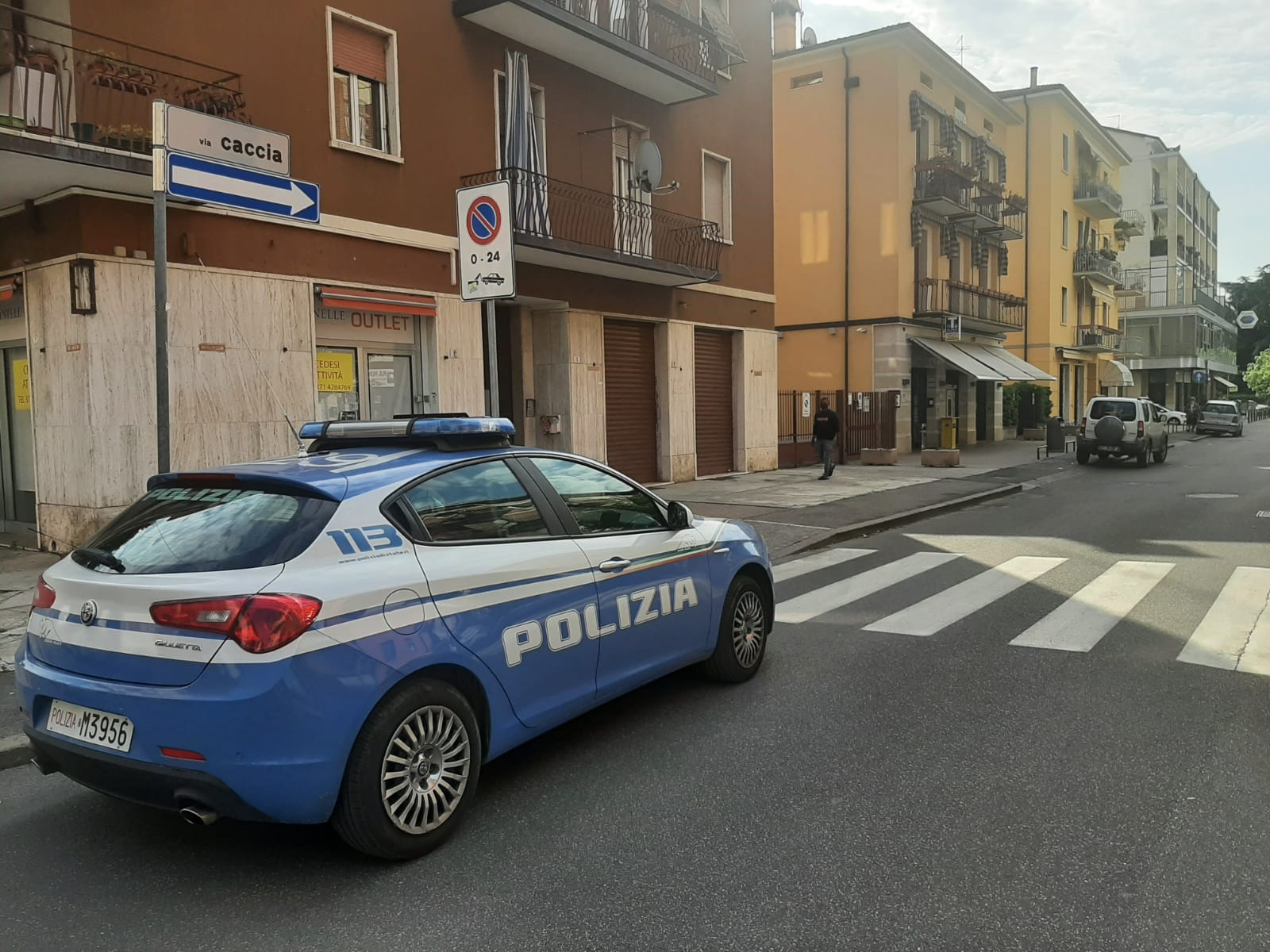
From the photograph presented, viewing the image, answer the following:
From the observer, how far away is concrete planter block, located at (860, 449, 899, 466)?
23.3 meters

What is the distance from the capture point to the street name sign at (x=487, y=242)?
653 cm

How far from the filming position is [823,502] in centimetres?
1475

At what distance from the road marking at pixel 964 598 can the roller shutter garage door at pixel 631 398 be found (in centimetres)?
814

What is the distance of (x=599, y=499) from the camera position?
15.5ft

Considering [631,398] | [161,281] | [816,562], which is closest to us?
[161,281]

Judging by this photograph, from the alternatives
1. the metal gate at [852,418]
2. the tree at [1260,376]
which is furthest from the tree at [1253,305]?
the metal gate at [852,418]

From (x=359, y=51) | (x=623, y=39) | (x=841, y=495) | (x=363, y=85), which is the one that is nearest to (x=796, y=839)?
(x=363, y=85)

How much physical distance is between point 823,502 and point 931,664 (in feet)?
29.3

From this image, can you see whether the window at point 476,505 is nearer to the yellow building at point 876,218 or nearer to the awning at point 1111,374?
the yellow building at point 876,218

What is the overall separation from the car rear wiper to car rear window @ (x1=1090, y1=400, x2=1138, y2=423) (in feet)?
76.8

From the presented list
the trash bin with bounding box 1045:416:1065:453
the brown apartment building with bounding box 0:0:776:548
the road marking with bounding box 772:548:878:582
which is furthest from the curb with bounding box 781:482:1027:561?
the trash bin with bounding box 1045:416:1065:453

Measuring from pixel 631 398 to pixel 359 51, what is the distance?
24.5 feet

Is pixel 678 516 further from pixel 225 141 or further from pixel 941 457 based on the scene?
pixel 941 457

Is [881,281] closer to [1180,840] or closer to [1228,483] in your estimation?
[1228,483]
